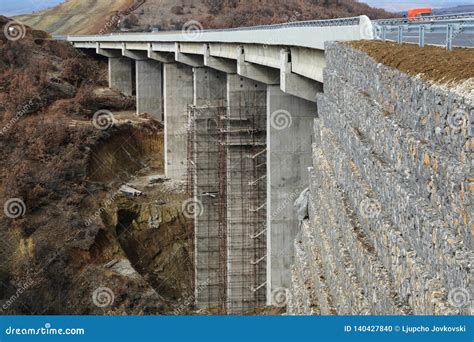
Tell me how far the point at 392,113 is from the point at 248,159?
2094 centimetres

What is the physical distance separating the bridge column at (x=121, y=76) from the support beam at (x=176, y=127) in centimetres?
1832

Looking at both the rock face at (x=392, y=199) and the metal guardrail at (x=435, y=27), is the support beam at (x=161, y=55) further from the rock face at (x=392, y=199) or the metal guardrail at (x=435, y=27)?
the rock face at (x=392, y=199)

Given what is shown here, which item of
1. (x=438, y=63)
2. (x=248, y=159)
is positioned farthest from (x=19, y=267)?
(x=438, y=63)

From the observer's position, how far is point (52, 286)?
32.1m

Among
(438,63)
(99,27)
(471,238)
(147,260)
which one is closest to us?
(471,238)

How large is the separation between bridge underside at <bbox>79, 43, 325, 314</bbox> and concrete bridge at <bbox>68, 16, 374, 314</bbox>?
38 mm

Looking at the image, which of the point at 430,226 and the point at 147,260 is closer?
the point at 430,226

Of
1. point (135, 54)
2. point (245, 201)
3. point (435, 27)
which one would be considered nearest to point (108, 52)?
point (135, 54)

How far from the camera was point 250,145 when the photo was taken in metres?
30.8

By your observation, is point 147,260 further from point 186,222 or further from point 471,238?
point 471,238

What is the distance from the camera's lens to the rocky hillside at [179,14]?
8725 centimetres

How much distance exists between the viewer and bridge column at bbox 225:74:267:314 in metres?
30.8

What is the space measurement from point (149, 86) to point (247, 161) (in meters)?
23.6

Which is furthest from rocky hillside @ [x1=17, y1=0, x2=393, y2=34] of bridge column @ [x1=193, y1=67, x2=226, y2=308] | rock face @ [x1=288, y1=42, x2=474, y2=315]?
rock face @ [x1=288, y1=42, x2=474, y2=315]
